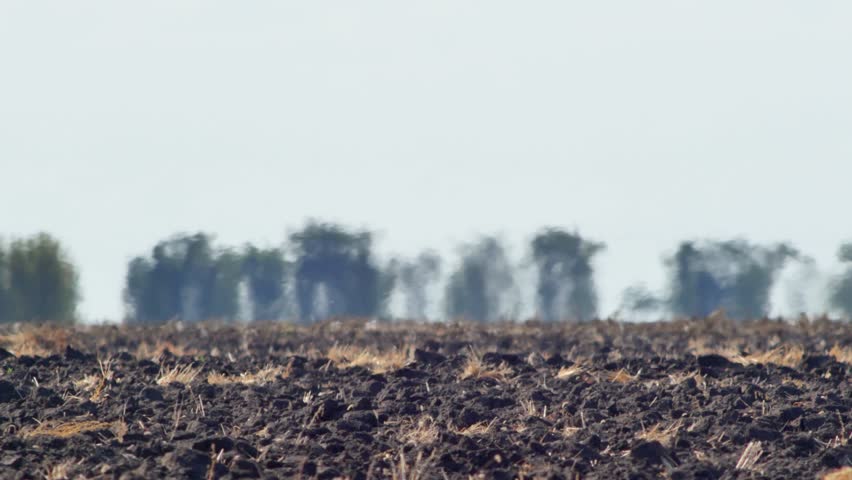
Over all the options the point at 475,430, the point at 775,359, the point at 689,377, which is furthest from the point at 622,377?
the point at 475,430

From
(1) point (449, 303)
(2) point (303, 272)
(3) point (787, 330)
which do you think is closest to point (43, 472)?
(3) point (787, 330)

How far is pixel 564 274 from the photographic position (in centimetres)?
5516

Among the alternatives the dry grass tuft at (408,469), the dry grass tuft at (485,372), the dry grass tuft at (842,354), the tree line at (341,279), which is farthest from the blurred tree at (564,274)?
the dry grass tuft at (408,469)

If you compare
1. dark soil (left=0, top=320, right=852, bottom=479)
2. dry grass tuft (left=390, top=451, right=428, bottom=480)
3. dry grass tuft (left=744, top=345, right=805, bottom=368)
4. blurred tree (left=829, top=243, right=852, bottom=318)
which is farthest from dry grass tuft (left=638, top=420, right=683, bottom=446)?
blurred tree (left=829, top=243, right=852, bottom=318)

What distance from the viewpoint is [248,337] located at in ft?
80.0

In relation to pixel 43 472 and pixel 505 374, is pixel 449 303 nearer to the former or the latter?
pixel 505 374

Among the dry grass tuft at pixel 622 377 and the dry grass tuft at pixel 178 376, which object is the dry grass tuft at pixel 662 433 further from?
the dry grass tuft at pixel 178 376

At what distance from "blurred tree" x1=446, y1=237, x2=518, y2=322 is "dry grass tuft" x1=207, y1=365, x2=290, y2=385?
137 feet

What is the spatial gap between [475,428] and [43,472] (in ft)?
10.6

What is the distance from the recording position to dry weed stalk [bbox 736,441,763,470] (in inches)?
368

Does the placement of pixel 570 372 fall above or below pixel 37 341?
below

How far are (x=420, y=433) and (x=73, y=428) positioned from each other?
96.9 inches

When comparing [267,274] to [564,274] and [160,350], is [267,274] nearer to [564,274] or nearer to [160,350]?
[564,274]

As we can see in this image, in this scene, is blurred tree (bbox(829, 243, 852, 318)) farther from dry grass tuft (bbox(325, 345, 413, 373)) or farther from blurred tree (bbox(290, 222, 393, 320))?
dry grass tuft (bbox(325, 345, 413, 373))
